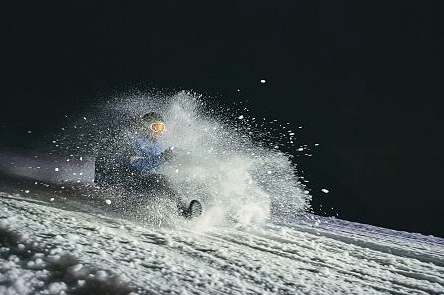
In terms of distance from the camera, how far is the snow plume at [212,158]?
7980mm

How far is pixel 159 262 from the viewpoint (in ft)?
12.5

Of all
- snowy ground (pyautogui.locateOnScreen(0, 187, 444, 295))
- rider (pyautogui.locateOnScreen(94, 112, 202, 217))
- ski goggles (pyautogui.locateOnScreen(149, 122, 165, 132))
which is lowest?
snowy ground (pyautogui.locateOnScreen(0, 187, 444, 295))

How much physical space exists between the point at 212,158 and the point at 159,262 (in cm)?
714

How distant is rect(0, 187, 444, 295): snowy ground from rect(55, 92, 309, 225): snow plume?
157 centimetres

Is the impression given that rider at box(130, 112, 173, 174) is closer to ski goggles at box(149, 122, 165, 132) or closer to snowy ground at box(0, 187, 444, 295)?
ski goggles at box(149, 122, 165, 132)

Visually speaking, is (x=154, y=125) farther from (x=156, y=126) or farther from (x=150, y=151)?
(x=150, y=151)

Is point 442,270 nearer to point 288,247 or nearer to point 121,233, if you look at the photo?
point 288,247

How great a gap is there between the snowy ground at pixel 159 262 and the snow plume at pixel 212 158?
1571 millimetres

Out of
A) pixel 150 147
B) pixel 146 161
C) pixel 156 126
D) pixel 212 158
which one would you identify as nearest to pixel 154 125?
pixel 156 126

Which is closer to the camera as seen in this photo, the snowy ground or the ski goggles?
the snowy ground

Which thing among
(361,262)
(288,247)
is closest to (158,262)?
(288,247)

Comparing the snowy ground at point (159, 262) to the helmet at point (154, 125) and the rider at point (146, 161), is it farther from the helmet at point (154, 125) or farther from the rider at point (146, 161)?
the helmet at point (154, 125)

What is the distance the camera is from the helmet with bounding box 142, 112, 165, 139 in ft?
24.8

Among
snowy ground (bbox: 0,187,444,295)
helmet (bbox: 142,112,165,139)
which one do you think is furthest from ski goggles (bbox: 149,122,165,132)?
snowy ground (bbox: 0,187,444,295)
